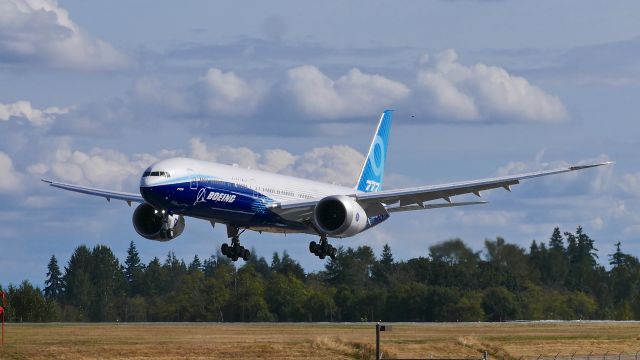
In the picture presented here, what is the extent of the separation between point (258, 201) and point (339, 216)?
5611 mm

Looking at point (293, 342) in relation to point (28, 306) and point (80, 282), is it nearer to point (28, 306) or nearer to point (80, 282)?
point (28, 306)

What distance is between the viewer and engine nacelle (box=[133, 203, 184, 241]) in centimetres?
8844

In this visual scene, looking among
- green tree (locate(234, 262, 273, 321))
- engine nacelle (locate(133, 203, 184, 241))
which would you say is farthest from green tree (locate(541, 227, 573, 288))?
engine nacelle (locate(133, 203, 184, 241))

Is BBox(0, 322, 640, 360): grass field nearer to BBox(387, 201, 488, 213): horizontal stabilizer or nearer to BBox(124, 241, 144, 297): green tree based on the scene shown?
BBox(387, 201, 488, 213): horizontal stabilizer

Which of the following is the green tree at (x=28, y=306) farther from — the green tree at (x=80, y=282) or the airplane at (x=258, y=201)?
the airplane at (x=258, y=201)

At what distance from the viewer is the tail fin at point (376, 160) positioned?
105250 mm

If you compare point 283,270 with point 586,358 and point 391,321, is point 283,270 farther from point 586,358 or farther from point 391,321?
point 586,358

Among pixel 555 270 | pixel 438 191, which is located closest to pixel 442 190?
pixel 438 191

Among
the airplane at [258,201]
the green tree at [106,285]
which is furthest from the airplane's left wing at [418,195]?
the green tree at [106,285]

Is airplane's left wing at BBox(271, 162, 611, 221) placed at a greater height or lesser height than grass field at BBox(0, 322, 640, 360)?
greater

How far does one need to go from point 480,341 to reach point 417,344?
14.5 ft

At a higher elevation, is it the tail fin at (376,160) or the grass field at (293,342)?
the tail fin at (376,160)

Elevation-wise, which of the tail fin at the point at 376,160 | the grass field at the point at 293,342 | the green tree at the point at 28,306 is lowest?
the grass field at the point at 293,342

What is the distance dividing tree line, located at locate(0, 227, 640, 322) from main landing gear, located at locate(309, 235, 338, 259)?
27128 millimetres
